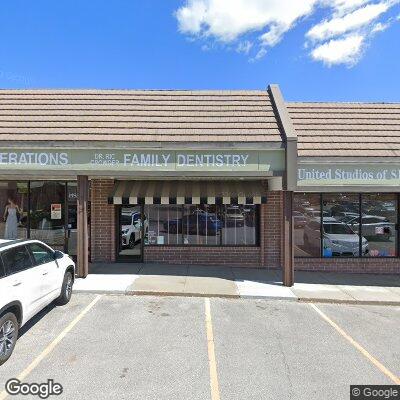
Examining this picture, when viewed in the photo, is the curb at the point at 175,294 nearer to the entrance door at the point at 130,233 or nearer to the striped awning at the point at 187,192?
the striped awning at the point at 187,192

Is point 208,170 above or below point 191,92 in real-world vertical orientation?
below

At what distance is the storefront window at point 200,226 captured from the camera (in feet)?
37.9

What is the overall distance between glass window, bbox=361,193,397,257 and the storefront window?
3.63m

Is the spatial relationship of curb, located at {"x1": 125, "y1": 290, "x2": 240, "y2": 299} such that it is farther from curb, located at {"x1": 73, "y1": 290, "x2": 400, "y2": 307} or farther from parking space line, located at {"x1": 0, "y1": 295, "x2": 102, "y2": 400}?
parking space line, located at {"x1": 0, "y1": 295, "x2": 102, "y2": 400}

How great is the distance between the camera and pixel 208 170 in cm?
904

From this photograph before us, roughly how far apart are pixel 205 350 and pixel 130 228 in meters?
6.84

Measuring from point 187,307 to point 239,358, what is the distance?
2489 millimetres

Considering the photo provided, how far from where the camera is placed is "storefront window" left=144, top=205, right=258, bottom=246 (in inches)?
455

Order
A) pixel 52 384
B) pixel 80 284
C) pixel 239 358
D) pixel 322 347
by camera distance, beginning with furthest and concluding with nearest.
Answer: pixel 80 284 → pixel 322 347 → pixel 239 358 → pixel 52 384

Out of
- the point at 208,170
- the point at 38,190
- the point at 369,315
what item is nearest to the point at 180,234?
the point at 208,170

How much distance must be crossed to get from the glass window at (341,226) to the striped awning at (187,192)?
246 cm

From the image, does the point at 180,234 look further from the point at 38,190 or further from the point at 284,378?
the point at 284,378

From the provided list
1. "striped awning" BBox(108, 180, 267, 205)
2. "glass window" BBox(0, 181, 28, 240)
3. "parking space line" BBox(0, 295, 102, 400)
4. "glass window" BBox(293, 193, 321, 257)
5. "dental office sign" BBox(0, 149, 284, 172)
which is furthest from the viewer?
"glass window" BBox(0, 181, 28, 240)

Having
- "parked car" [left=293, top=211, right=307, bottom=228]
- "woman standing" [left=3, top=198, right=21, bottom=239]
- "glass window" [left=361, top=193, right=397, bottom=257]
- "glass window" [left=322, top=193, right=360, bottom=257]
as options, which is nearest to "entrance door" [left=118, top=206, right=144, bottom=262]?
"woman standing" [left=3, top=198, right=21, bottom=239]
